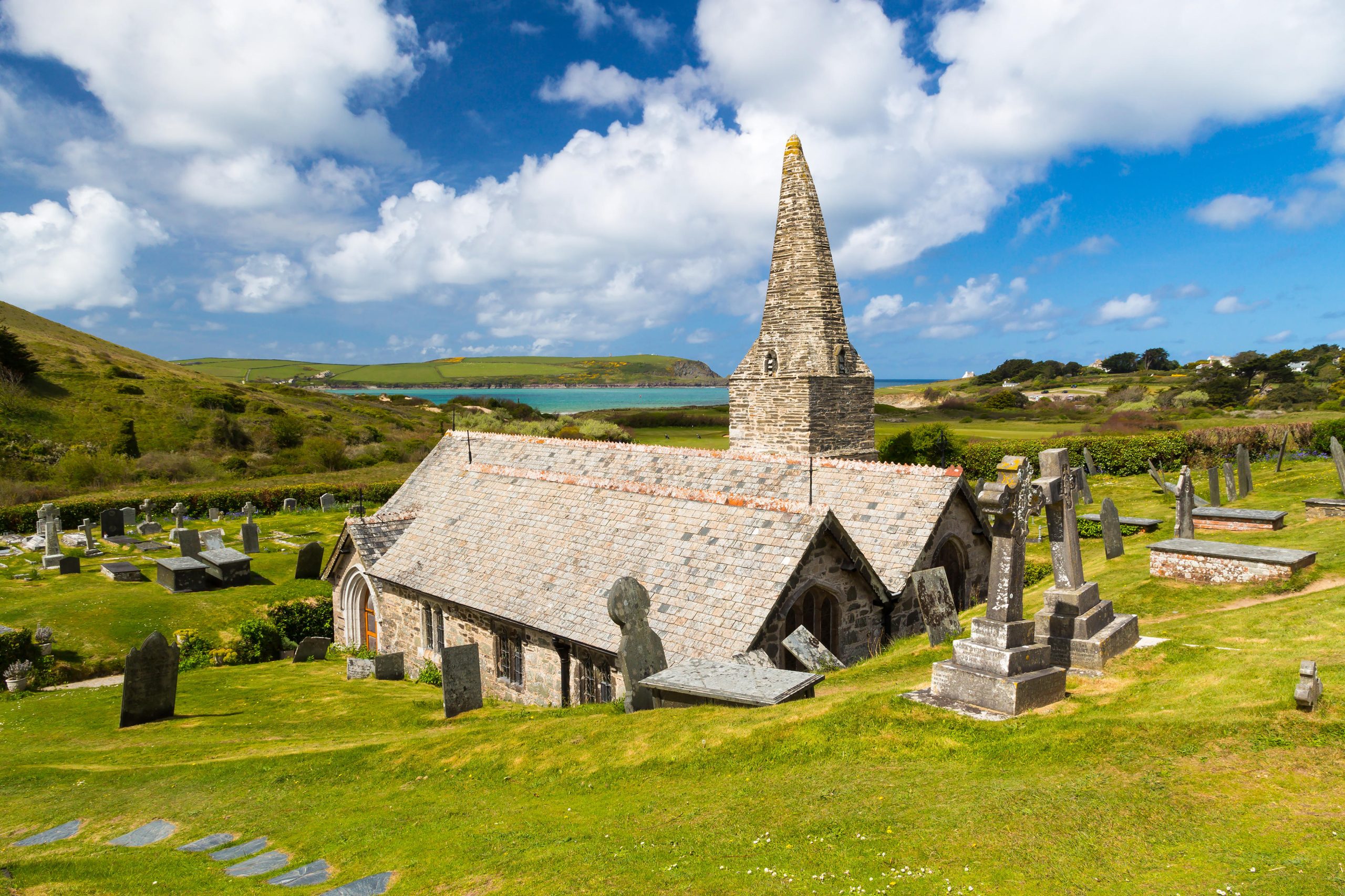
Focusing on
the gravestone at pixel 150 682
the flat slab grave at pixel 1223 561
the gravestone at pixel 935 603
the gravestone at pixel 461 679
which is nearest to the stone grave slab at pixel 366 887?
the gravestone at pixel 461 679

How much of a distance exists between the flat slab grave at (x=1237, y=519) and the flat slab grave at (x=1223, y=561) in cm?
440

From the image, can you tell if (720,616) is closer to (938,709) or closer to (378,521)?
(938,709)

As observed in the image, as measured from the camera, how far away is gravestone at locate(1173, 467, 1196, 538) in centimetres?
1731

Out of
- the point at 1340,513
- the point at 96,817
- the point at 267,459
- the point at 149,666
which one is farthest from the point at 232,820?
the point at 267,459

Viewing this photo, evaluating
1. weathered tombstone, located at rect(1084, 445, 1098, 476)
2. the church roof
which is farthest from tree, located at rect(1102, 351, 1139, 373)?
the church roof

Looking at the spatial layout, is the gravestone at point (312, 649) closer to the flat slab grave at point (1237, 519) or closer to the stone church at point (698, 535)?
the stone church at point (698, 535)

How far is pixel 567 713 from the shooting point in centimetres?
1341

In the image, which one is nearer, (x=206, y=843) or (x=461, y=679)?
(x=206, y=843)

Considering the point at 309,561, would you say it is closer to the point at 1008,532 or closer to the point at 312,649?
the point at 312,649

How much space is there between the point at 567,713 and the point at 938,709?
693 centimetres

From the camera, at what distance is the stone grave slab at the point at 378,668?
20516 millimetres

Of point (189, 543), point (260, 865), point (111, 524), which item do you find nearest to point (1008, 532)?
point (260, 865)

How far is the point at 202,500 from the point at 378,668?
26751 millimetres

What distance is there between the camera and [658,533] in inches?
673
